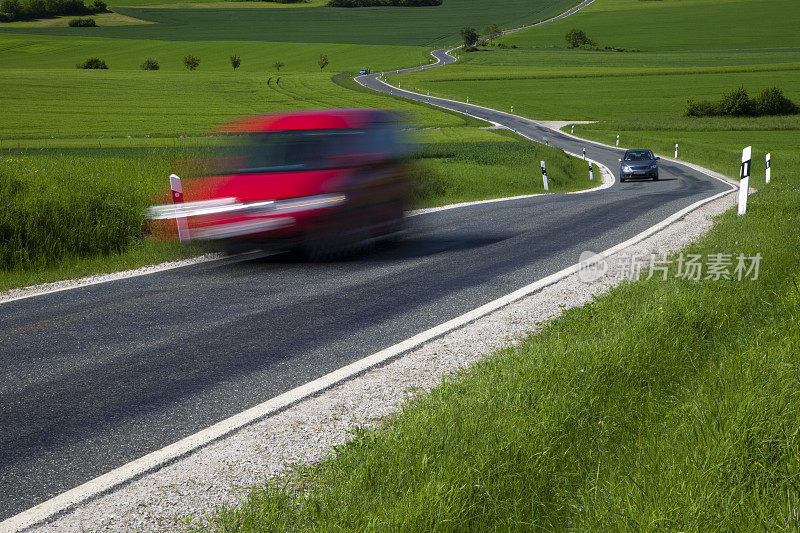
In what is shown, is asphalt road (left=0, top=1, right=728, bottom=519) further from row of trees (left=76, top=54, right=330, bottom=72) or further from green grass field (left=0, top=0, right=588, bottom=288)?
row of trees (left=76, top=54, right=330, bottom=72)

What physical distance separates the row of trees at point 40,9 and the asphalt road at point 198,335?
150 meters

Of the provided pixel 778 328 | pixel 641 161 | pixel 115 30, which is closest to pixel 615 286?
pixel 778 328

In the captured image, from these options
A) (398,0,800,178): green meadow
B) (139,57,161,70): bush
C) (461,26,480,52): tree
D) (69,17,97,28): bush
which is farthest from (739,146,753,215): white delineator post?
(69,17,97,28): bush

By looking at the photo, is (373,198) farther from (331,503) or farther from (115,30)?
(115,30)

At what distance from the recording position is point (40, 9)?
136875mm

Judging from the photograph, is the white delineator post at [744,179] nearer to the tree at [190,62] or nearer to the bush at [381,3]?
the tree at [190,62]

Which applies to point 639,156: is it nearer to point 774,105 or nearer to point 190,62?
point 774,105

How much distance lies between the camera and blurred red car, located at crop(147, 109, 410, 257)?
841cm

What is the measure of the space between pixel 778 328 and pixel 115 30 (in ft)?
467

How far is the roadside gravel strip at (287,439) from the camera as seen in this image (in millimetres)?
3096

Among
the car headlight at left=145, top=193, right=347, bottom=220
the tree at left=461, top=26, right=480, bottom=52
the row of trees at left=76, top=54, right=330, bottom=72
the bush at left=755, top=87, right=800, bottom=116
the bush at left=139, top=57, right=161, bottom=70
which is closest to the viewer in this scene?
the car headlight at left=145, top=193, right=347, bottom=220

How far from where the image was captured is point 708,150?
42625 millimetres

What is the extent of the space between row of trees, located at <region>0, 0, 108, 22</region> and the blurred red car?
486ft

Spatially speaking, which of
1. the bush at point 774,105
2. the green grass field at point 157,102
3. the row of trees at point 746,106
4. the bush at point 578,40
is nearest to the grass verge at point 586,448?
the green grass field at point 157,102
